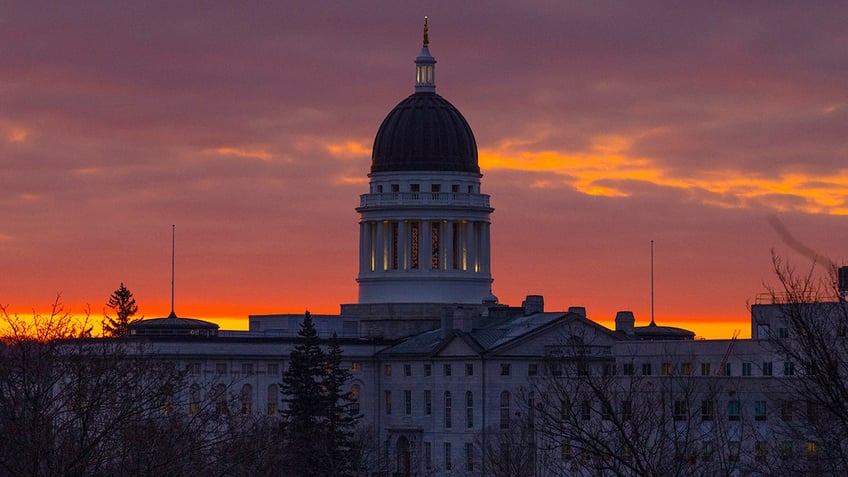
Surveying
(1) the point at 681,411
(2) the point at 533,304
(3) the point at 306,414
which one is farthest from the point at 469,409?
(1) the point at 681,411

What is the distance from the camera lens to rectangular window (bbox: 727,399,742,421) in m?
131

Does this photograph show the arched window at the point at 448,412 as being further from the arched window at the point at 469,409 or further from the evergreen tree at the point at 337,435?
the evergreen tree at the point at 337,435

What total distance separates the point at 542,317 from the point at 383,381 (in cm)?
1724

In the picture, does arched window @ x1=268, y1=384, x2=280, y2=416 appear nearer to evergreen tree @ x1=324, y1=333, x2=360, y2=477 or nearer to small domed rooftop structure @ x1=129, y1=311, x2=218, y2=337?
small domed rooftop structure @ x1=129, y1=311, x2=218, y2=337

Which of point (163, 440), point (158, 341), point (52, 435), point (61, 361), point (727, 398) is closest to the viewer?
point (52, 435)

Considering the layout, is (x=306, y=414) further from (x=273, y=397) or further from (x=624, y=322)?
(x=624, y=322)

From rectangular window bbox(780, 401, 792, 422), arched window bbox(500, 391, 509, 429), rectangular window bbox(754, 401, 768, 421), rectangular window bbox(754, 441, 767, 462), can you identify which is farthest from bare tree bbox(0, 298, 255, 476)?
arched window bbox(500, 391, 509, 429)

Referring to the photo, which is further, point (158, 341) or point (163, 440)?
point (158, 341)

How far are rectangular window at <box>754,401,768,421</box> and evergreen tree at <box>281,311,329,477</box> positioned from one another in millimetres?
25864

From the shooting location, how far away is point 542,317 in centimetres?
18588

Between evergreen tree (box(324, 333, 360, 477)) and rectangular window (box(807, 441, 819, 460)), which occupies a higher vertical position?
evergreen tree (box(324, 333, 360, 477))

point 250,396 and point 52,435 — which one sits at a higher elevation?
point 250,396

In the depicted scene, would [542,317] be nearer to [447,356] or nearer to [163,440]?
[447,356]

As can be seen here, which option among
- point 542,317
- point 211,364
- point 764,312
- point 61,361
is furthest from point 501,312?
point 61,361
